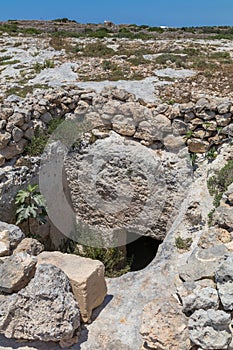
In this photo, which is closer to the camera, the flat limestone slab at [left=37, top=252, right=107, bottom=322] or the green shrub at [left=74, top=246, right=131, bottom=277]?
the flat limestone slab at [left=37, top=252, right=107, bottom=322]

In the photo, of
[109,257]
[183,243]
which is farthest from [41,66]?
[183,243]

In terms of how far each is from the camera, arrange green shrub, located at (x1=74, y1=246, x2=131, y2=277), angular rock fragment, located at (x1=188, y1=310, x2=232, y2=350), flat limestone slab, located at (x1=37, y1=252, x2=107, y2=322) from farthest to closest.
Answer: green shrub, located at (x1=74, y1=246, x2=131, y2=277) < flat limestone slab, located at (x1=37, y1=252, x2=107, y2=322) < angular rock fragment, located at (x1=188, y1=310, x2=232, y2=350)

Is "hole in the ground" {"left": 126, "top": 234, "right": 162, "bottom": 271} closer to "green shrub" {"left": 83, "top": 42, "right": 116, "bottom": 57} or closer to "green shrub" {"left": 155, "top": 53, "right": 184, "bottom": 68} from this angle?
"green shrub" {"left": 155, "top": 53, "right": 184, "bottom": 68}

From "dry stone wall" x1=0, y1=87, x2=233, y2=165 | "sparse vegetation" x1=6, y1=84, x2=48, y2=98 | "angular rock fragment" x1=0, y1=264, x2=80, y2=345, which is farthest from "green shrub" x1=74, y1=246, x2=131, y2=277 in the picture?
"sparse vegetation" x1=6, y1=84, x2=48, y2=98

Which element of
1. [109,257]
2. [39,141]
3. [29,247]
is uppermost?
[39,141]

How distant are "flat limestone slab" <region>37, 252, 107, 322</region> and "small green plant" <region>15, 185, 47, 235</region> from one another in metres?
2.84

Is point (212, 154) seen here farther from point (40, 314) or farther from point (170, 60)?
point (170, 60)

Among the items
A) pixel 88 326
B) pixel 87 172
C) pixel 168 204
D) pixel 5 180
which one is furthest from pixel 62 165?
pixel 88 326

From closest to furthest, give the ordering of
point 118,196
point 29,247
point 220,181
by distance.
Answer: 1. point 29,247
2. point 220,181
3. point 118,196

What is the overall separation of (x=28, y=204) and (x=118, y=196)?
111 inches

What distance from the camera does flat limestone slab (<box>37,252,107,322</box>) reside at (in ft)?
16.4

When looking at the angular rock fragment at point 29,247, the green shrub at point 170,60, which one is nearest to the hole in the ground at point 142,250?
the angular rock fragment at point 29,247

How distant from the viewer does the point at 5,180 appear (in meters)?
8.62

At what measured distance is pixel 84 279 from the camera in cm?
500
